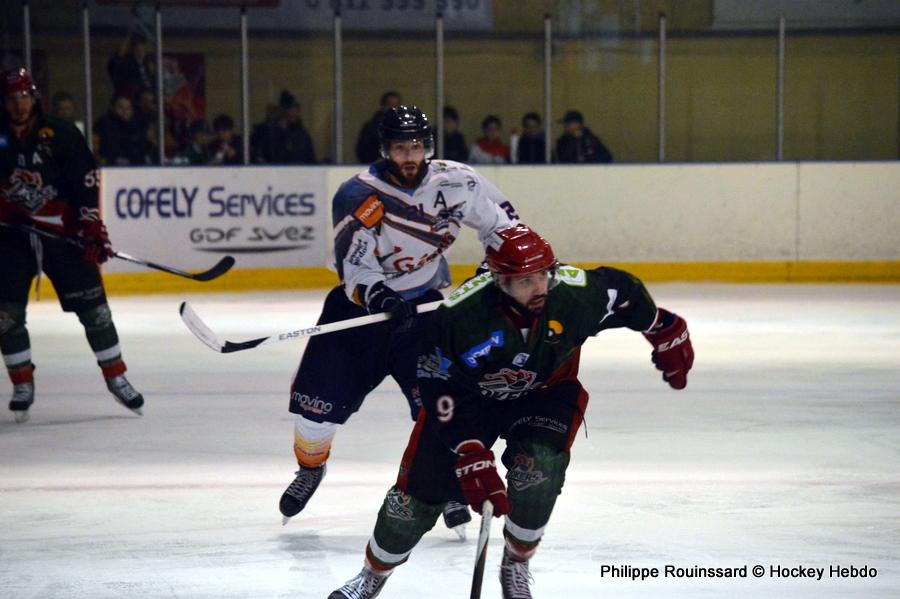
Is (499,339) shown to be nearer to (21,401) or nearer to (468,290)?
(468,290)

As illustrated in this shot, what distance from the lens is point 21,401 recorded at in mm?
5617

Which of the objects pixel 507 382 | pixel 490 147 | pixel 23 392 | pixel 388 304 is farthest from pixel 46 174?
pixel 490 147

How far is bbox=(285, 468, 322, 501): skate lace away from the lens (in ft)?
13.3

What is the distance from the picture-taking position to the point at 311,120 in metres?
11.7

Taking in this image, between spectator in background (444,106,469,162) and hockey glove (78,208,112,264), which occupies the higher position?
spectator in background (444,106,469,162)

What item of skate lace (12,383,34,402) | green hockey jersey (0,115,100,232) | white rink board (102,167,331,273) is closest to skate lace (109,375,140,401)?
skate lace (12,383,34,402)

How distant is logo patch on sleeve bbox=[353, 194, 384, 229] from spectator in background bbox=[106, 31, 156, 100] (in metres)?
6.52

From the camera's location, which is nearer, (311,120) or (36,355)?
(36,355)

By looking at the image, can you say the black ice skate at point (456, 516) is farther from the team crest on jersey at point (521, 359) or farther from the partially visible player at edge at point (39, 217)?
the partially visible player at edge at point (39, 217)

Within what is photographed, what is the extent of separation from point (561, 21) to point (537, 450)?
29.2 feet

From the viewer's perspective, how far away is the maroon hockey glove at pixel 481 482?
2912 mm

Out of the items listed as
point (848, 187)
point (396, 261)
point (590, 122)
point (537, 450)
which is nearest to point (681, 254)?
point (848, 187)

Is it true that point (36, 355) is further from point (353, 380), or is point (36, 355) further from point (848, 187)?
point (848, 187)

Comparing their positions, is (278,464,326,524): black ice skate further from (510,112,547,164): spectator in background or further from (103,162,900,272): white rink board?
(510,112,547,164): spectator in background
